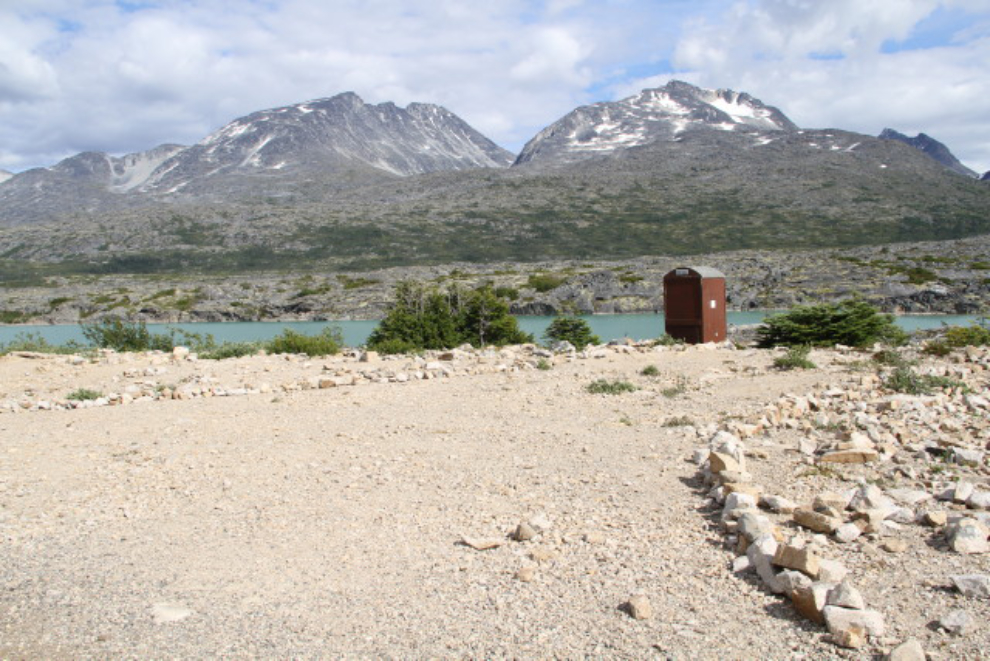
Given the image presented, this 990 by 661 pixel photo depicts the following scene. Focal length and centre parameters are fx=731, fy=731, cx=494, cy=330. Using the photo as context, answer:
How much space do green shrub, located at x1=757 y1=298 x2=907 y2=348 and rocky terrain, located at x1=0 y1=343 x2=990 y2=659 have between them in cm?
614

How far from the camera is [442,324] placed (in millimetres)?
24938

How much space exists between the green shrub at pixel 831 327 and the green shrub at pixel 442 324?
31.6ft

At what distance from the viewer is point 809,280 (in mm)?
63781

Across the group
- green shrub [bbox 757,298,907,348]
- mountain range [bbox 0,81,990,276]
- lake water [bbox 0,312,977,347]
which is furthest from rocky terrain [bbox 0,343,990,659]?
mountain range [bbox 0,81,990,276]

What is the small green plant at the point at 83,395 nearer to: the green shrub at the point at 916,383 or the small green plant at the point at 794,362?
the small green plant at the point at 794,362

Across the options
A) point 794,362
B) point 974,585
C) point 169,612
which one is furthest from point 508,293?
point 974,585

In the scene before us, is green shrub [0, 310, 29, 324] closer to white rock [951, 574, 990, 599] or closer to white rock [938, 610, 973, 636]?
white rock [951, 574, 990, 599]

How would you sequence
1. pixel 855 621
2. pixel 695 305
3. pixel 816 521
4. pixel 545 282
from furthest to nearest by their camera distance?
pixel 545 282, pixel 695 305, pixel 816 521, pixel 855 621

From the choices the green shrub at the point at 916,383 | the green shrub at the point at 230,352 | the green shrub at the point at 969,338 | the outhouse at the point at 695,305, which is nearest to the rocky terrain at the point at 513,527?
the green shrub at the point at 916,383

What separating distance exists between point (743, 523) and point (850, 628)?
4.59ft

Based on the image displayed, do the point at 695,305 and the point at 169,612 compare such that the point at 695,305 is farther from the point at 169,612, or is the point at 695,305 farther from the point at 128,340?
the point at 169,612

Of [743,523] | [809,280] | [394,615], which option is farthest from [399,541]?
[809,280]

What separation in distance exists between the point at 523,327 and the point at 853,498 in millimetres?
40702

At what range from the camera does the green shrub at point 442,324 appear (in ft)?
78.7
